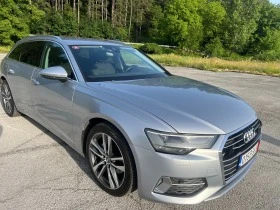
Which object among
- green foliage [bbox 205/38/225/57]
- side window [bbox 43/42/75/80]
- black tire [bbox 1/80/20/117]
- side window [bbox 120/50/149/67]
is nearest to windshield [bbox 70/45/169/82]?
side window [bbox 120/50/149/67]

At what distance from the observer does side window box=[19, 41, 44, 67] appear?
424 centimetres

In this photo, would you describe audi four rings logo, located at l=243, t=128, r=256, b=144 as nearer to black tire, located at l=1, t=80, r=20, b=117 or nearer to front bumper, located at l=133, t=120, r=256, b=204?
front bumper, located at l=133, t=120, r=256, b=204

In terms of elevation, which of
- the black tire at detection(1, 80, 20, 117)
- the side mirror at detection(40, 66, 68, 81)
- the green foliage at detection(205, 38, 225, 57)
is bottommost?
the green foliage at detection(205, 38, 225, 57)

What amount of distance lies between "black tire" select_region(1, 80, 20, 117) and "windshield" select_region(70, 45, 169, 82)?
2251mm

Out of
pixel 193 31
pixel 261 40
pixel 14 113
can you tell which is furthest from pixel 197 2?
pixel 14 113

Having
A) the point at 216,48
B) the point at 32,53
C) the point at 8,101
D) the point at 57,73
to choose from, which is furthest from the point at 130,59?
the point at 216,48

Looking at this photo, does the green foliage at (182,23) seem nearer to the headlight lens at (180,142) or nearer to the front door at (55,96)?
the front door at (55,96)

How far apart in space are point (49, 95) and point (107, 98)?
3.97ft

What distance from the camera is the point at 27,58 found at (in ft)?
15.0

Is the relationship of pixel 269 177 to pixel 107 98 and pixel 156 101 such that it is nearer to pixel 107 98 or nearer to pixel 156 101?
pixel 156 101

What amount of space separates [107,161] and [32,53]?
2565 mm

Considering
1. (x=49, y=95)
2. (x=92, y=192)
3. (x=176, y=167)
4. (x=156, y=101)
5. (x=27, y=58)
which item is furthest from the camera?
(x=27, y=58)

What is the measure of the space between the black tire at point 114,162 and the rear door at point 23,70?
5.97 ft

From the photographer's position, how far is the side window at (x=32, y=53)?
4.24 metres
